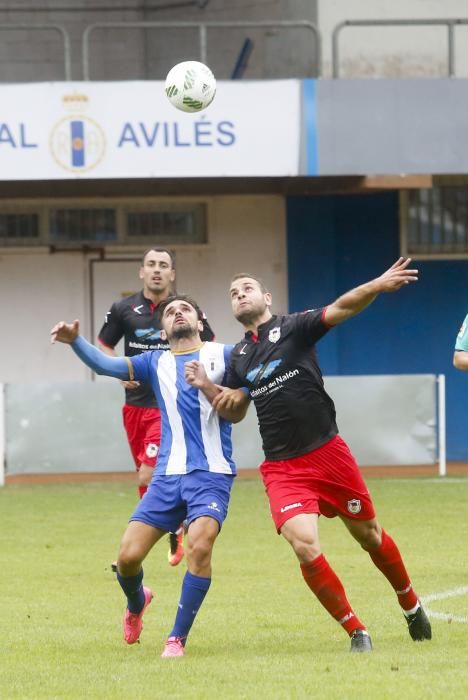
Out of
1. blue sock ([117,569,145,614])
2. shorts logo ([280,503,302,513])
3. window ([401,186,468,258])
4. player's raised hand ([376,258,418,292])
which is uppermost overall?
window ([401,186,468,258])

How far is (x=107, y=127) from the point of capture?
682 inches

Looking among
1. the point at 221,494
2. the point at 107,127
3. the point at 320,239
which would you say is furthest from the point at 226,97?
the point at 221,494

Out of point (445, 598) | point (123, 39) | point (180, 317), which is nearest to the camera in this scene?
point (180, 317)

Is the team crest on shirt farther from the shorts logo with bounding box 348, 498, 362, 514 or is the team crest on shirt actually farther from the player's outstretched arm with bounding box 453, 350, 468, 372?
the player's outstretched arm with bounding box 453, 350, 468, 372

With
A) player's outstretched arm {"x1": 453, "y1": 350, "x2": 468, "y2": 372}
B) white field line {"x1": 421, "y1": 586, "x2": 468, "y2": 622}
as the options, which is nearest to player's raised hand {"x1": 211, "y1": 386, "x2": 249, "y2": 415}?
player's outstretched arm {"x1": 453, "y1": 350, "x2": 468, "y2": 372}

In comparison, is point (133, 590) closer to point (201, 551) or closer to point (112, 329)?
point (201, 551)

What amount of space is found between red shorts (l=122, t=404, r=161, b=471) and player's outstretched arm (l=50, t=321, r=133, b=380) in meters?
3.02

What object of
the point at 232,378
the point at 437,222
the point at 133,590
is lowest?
the point at 133,590

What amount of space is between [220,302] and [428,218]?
125 inches

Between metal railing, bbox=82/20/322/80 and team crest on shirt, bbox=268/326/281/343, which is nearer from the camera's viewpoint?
team crest on shirt, bbox=268/326/281/343

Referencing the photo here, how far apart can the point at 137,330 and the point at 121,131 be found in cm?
692

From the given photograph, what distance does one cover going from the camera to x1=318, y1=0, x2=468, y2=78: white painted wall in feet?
63.4

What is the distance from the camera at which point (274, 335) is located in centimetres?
751

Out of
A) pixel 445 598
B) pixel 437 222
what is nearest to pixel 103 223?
pixel 437 222
